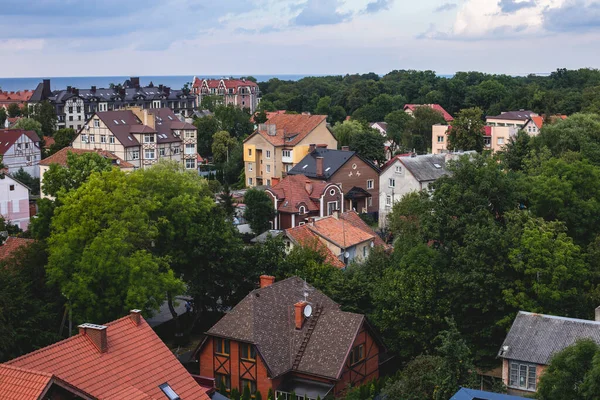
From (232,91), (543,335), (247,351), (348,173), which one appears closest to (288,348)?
(247,351)

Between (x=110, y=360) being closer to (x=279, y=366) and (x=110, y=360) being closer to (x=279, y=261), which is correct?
(x=279, y=366)

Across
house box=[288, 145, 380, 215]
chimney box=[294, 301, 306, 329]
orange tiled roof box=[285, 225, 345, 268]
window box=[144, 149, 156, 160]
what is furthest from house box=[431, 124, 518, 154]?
chimney box=[294, 301, 306, 329]

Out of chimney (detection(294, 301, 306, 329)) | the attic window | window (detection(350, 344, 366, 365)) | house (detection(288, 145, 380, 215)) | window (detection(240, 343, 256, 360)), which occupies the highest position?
house (detection(288, 145, 380, 215))

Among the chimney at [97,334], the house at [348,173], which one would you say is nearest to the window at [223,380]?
the chimney at [97,334]

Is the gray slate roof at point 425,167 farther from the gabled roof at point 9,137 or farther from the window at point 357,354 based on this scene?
the gabled roof at point 9,137

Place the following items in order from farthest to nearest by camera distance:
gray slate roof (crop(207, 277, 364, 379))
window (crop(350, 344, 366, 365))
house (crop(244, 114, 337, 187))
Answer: house (crop(244, 114, 337, 187))
window (crop(350, 344, 366, 365))
gray slate roof (crop(207, 277, 364, 379))

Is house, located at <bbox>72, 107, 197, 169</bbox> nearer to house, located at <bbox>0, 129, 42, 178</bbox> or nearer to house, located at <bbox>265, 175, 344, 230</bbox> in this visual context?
house, located at <bbox>0, 129, 42, 178</bbox>

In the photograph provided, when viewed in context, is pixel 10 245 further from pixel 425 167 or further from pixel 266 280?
pixel 425 167
